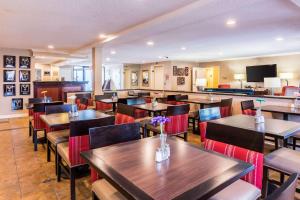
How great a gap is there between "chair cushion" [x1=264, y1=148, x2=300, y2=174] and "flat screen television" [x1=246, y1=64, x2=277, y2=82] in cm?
808

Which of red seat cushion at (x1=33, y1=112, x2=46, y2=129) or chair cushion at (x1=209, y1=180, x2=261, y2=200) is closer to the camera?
chair cushion at (x1=209, y1=180, x2=261, y2=200)

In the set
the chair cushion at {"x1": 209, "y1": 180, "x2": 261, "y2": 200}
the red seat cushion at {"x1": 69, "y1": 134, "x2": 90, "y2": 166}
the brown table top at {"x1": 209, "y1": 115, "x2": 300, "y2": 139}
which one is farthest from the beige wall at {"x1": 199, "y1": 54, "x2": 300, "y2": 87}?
the red seat cushion at {"x1": 69, "y1": 134, "x2": 90, "y2": 166}

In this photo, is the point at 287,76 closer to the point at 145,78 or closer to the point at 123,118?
the point at 145,78

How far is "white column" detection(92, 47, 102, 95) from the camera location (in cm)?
639

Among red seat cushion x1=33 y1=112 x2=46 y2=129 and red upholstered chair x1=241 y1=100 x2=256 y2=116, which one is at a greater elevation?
red upholstered chair x1=241 y1=100 x2=256 y2=116

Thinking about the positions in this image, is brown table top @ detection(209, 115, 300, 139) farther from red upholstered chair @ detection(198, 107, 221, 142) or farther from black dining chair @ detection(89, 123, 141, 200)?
black dining chair @ detection(89, 123, 141, 200)

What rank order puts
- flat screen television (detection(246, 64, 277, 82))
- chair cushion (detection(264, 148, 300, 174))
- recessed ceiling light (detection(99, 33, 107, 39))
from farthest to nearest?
1. flat screen television (detection(246, 64, 277, 82))
2. recessed ceiling light (detection(99, 33, 107, 39))
3. chair cushion (detection(264, 148, 300, 174))

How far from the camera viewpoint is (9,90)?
7.29m

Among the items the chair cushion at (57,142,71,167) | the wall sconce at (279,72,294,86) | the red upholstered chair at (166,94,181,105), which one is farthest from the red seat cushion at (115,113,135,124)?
the wall sconce at (279,72,294,86)

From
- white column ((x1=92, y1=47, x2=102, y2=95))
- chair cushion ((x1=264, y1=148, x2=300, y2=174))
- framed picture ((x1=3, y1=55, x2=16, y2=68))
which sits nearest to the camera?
chair cushion ((x1=264, y1=148, x2=300, y2=174))

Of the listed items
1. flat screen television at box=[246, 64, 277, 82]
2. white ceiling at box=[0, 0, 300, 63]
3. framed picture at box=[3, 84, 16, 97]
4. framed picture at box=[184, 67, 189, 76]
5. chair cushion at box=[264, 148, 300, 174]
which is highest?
white ceiling at box=[0, 0, 300, 63]

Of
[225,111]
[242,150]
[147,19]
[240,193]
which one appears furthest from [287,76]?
[240,193]

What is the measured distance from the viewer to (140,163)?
4.50 feet

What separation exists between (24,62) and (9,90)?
1.13m
